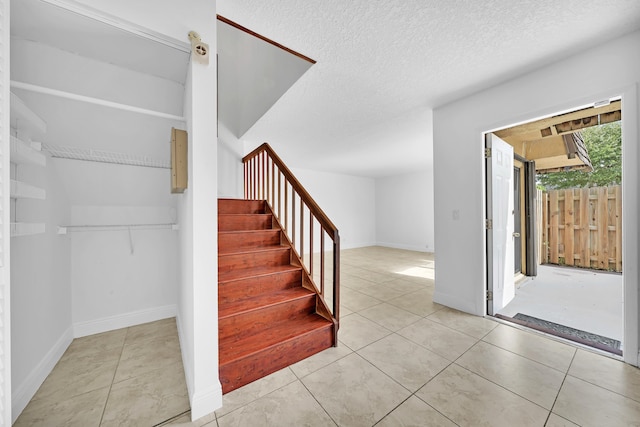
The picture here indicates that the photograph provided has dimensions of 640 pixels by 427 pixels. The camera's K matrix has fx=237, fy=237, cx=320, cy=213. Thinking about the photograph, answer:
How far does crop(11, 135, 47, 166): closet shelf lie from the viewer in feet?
4.07

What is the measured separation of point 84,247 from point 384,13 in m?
3.07

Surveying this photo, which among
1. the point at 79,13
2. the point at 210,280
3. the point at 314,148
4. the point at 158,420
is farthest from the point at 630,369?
the point at 314,148

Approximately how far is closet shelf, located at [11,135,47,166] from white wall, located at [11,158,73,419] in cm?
14

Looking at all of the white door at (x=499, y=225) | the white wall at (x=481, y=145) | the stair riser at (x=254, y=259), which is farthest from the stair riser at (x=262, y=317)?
the white door at (x=499, y=225)

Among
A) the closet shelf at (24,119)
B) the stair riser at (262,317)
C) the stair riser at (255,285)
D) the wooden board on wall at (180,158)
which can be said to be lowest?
the stair riser at (262,317)

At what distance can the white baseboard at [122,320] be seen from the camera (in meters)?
2.10

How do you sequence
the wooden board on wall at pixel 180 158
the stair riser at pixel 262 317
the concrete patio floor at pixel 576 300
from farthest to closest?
the concrete patio floor at pixel 576 300, the stair riser at pixel 262 317, the wooden board on wall at pixel 180 158

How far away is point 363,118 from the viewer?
10.5 ft

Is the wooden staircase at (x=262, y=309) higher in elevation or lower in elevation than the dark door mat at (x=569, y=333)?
higher

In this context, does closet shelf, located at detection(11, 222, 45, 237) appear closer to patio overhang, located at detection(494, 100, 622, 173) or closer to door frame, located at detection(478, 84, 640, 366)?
door frame, located at detection(478, 84, 640, 366)

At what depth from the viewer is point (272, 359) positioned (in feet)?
5.52

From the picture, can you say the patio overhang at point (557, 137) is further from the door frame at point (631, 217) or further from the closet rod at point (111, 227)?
the closet rod at point (111, 227)

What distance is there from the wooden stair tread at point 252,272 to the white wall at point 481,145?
72.1 inches

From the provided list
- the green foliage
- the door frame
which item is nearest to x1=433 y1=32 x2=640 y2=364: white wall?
the door frame
